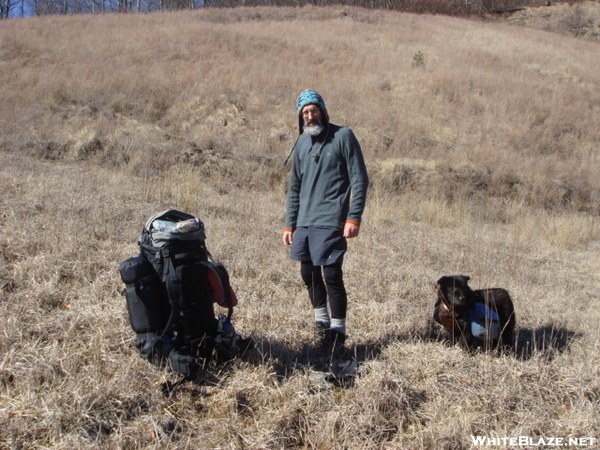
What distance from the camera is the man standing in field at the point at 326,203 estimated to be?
122 inches

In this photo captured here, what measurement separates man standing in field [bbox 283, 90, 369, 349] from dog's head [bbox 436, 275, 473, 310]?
2.31 feet

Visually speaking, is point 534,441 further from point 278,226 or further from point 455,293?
point 278,226

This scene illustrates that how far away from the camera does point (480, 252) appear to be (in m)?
6.38

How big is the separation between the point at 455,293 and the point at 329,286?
86cm

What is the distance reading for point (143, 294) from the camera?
2561 mm

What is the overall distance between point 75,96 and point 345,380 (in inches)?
458

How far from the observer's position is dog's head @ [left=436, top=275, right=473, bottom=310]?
330 cm

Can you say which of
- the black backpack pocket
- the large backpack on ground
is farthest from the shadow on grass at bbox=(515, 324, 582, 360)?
the black backpack pocket

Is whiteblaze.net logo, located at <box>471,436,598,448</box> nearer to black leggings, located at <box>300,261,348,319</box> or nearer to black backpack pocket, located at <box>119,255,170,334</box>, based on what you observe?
black leggings, located at <box>300,261,348,319</box>

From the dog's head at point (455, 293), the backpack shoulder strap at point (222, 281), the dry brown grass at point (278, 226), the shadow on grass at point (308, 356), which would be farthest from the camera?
the dog's head at point (455, 293)

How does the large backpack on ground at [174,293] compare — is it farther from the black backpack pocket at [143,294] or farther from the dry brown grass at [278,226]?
→ the dry brown grass at [278,226]

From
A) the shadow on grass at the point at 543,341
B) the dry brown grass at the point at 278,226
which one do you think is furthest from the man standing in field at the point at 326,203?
the shadow on grass at the point at 543,341

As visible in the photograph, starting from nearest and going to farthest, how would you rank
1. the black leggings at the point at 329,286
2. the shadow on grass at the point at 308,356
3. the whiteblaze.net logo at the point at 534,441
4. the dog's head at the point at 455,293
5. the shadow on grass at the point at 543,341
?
the whiteblaze.net logo at the point at 534,441
the shadow on grass at the point at 308,356
the black leggings at the point at 329,286
the dog's head at the point at 455,293
the shadow on grass at the point at 543,341

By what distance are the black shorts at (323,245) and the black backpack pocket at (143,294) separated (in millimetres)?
962
